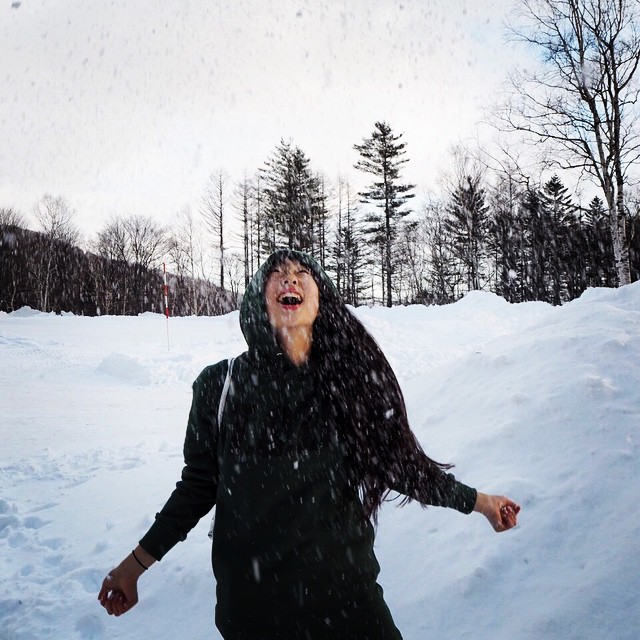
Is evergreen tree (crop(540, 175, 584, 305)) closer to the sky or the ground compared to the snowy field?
closer to the sky

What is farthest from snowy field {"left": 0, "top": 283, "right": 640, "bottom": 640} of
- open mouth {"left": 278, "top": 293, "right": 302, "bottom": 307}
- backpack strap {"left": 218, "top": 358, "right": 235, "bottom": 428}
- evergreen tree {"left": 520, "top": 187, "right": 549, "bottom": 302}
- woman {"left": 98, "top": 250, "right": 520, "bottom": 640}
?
evergreen tree {"left": 520, "top": 187, "right": 549, "bottom": 302}

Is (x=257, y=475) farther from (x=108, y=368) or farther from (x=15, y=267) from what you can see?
(x=15, y=267)

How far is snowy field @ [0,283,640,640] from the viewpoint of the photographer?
7.15ft

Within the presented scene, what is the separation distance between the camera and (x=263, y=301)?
1.65m

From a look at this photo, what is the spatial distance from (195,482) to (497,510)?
1.14 m

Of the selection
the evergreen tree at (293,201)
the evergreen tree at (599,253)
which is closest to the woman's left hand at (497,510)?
the evergreen tree at (293,201)

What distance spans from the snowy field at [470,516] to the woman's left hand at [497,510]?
0.93 meters

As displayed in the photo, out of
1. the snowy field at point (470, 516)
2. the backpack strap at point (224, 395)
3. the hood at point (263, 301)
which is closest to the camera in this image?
the backpack strap at point (224, 395)

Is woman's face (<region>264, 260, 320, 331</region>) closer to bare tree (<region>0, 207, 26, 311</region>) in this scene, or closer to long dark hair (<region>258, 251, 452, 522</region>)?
long dark hair (<region>258, 251, 452, 522</region>)

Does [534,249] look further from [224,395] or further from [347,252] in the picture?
[224,395]

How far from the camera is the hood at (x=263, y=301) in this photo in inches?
61.9

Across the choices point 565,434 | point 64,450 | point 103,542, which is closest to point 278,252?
point 565,434

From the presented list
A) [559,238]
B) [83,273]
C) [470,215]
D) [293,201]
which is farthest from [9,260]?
[559,238]

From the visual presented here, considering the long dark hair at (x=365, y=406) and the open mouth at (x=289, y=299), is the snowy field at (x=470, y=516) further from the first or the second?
the open mouth at (x=289, y=299)
